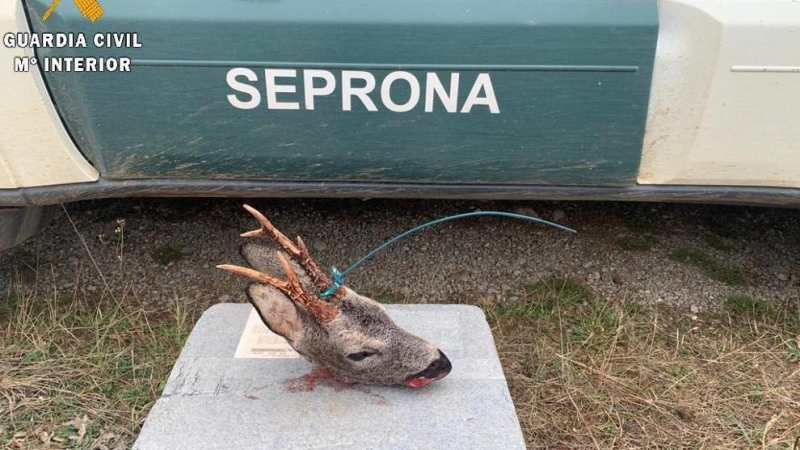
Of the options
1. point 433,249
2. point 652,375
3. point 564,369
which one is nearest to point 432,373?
point 564,369

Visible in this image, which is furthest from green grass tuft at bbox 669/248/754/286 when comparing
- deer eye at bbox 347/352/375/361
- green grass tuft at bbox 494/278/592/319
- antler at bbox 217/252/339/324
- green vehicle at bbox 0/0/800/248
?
antler at bbox 217/252/339/324

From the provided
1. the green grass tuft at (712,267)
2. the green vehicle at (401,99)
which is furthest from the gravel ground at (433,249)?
the green vehicle at (401,99)

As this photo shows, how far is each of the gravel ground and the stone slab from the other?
75 cm

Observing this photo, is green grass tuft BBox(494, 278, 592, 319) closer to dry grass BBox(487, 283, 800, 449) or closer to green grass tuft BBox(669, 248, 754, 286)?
dry grass BBox(487, 283, 800, 449)

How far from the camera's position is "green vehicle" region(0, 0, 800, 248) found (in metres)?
1.80

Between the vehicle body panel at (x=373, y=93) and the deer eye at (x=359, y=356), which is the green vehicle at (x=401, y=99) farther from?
the deer eye at (x=359, y=356)

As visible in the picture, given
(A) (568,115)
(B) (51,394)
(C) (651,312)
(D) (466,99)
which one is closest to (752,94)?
(A) (568,115)

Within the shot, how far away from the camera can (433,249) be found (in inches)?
111

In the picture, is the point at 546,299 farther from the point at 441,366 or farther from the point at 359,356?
the point at 359,356

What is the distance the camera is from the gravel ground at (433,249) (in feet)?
8.61

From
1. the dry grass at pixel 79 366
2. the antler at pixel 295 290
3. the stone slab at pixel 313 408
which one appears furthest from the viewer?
the dry grass at pixel 79 366

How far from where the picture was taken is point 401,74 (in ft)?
6.03

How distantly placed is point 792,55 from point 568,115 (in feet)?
1.95

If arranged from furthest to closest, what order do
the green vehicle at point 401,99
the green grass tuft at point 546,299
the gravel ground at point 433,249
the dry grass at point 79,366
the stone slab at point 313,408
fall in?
the gravel ground at point 433,249 < the green grass tuft at point 546,299 < the dry grass at point 79,366 < the green vehicle at point 401,99 < the stone slab at point 313,408
